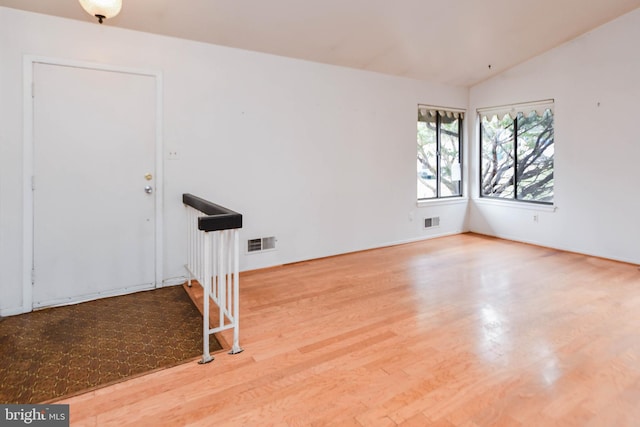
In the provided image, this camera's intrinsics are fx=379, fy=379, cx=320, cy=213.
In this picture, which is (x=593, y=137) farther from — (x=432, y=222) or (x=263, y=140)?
(x=263, y=140)

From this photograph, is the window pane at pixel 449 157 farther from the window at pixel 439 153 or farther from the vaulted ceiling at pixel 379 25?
the vaulted ceiling at pixel 379 25

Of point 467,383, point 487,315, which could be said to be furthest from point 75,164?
point 487,315

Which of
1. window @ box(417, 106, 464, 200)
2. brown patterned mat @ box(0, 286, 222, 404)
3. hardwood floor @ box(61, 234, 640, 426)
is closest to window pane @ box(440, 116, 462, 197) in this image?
window @ box(417, 106, 464, 200)

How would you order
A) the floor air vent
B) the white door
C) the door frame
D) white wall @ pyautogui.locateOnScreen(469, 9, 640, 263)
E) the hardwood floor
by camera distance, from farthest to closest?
1. white wall @ pyautogui.locateOnScreen(469, 9, 640, 263)
2. the floor air vent
3. the white door
4. the door frame
5. the hardwood floor

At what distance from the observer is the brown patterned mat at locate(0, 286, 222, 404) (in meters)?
2.03

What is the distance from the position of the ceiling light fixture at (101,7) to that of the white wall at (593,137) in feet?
16.4

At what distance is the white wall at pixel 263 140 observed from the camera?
2.96m

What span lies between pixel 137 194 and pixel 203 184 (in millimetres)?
600

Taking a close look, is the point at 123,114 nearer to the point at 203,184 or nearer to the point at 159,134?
the point at 159,134

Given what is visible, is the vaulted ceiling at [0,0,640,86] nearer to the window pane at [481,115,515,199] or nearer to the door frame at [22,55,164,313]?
the door frame at [22,55,164,313]

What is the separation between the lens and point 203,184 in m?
3.72

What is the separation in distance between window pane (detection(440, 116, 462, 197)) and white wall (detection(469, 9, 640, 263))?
95 centimetres

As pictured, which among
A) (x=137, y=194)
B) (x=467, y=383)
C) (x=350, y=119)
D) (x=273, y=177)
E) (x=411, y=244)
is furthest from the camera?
(x=411, y=244)

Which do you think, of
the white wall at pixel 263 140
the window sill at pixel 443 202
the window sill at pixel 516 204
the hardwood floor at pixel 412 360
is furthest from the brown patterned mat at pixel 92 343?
the window sill at pixel 516 204
